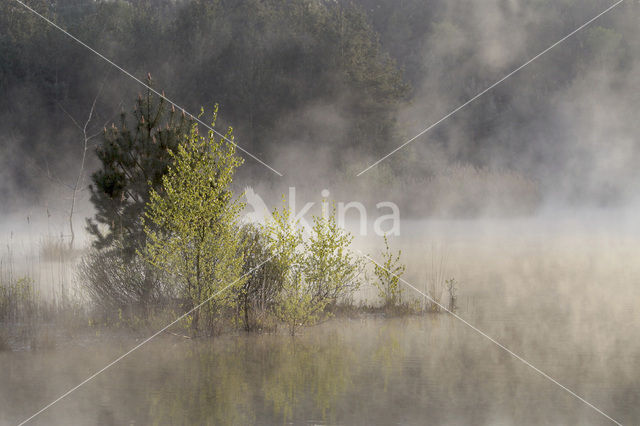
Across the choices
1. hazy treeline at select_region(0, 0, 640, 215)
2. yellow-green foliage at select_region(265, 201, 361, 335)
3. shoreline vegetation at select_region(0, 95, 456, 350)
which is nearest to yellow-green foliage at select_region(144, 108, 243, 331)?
shoreline vegetation at select_region(0, 95, 456, 350)

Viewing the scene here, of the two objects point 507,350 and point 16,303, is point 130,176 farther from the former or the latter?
point 507,350

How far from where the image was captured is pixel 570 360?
30.7 feet

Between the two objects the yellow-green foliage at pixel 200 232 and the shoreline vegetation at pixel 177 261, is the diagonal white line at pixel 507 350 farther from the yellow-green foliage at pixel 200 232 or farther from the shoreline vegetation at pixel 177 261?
the yellow-green foliage at pixel 200 232

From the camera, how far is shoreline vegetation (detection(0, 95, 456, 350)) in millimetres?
10414

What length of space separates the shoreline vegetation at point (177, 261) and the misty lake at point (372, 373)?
17.8 inches

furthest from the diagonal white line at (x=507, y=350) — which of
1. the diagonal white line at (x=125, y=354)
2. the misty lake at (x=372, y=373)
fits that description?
the diagonal white line at (x=125, y=354)

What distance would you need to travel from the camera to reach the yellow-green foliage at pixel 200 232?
1034cm

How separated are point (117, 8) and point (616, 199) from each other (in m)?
27.5

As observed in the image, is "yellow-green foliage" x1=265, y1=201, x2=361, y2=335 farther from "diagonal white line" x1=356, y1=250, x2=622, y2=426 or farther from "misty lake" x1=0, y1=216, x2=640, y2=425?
"diagonal white line" x1=356, y1=250, x2=622, y2=426

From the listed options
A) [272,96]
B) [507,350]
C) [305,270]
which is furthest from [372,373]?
[272,96]

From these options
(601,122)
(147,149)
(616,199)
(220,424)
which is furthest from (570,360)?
(601,122)

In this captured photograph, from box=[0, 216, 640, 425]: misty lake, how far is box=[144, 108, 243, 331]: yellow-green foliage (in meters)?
0.67

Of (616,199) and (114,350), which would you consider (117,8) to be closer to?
(616,199)

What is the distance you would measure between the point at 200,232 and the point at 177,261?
499 mm
